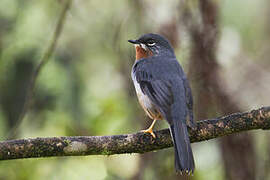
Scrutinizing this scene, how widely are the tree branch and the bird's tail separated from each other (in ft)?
0.69

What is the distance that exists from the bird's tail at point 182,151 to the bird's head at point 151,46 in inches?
68.3

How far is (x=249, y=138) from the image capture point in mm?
5871

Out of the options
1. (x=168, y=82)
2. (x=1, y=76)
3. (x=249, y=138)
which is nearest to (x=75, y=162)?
(x=1, y=76)

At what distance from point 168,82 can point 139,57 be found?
0.98 m

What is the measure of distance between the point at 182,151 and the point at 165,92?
887mm

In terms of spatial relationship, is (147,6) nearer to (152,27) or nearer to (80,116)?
(152,27)

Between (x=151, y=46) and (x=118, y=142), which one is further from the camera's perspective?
(x=151, y=46)

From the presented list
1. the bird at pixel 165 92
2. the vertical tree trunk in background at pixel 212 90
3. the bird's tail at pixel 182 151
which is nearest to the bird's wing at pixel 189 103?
the bird at pixel 165 92

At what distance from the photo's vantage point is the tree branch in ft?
13.6

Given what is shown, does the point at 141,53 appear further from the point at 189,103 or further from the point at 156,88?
the point at 189,103

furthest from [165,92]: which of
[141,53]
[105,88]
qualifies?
[105,88]

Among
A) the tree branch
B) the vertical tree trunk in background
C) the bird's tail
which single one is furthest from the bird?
the vertical tree trunk in background

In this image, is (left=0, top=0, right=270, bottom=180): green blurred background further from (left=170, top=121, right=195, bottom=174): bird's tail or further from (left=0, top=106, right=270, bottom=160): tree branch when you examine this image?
(left=170, top=121, right=195, bottom=174): bird's tail

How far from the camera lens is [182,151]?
4391 millimetres
